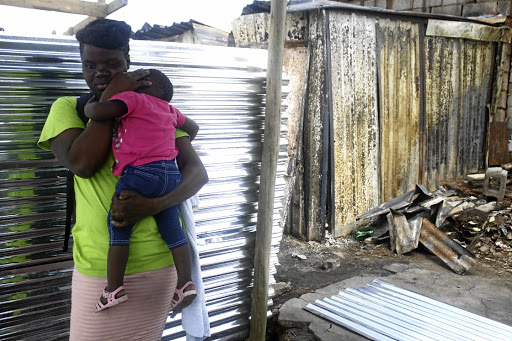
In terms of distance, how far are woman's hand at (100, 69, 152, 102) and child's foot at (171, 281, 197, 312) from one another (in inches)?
30.3

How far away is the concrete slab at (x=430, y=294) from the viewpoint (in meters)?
3.29

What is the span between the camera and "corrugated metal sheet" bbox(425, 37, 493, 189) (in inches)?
271

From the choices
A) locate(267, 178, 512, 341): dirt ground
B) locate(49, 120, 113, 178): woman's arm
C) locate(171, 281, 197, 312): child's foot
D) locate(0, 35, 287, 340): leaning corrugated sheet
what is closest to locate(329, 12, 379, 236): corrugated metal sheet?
locate(267, 178, 512, 341): dirt ground

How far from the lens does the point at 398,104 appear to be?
6.28 m

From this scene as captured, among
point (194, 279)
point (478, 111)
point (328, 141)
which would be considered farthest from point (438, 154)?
point (194, 279)

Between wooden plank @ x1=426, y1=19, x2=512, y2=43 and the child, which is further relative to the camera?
wooden plank @ x1=426, y1=19, x2=512, y2=43

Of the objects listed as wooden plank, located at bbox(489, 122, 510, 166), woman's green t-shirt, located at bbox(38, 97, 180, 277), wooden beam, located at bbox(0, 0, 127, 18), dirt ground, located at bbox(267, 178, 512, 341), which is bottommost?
dirt ground, located at bbox(267, 178, 512, 341)

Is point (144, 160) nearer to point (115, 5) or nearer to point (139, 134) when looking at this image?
point (139, 134)

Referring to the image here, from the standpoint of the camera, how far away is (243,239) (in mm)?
2881

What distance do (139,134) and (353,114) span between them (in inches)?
175

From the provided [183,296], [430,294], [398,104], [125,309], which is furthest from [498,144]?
[125,309]

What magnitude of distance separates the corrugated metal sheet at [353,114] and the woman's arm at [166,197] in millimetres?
3916

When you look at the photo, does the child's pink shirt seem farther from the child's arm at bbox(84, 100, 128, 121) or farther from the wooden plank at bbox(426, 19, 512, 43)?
the wooden plank at bbox(426, 19, 512, 43)

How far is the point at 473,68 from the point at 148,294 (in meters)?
7.47
